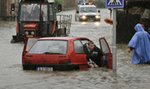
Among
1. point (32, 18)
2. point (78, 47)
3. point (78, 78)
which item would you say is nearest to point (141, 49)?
point (78, 47)

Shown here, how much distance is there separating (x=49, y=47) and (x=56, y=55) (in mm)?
549

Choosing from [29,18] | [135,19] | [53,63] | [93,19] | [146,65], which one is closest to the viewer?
[53,63]

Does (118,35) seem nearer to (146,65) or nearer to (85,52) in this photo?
(146,65)

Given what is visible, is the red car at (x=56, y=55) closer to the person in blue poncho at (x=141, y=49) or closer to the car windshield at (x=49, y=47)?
the car windshield at (x=49, y=47)

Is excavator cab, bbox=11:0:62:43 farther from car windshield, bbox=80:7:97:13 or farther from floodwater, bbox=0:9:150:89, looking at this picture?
car windshield, bbox=80:7:97:13

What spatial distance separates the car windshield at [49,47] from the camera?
60.7ft

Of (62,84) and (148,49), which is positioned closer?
(62,84)

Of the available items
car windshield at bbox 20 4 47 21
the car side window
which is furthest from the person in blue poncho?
car windshield at bbox 20 4 47 21

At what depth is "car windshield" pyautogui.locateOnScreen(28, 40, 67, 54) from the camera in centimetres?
1852

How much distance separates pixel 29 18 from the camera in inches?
1390

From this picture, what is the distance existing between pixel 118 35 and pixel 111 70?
47.4 feet

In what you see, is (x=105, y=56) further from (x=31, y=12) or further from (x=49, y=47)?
(x=31, y=12)

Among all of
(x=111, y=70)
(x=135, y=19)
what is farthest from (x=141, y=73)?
(x=135, y=19)

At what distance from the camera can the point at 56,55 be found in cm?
1831
